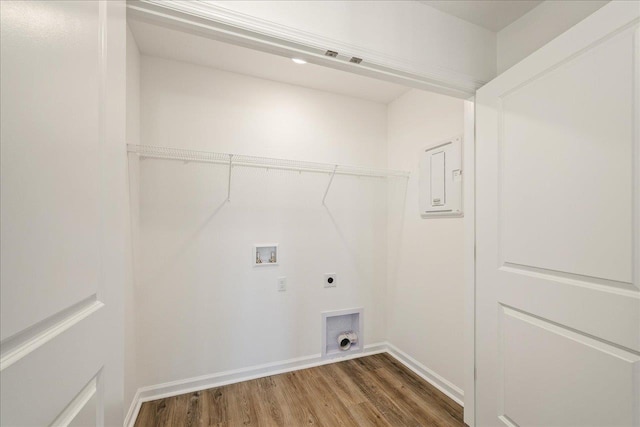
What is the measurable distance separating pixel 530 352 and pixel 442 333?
93 cm

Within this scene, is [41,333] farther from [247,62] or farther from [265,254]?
[247,62]

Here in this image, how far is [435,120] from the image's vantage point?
215 cm

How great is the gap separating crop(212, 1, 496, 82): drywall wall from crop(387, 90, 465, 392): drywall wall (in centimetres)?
44

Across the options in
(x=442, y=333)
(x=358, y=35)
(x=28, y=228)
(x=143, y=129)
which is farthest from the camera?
(x=442, y=333)

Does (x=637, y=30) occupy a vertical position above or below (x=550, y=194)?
above

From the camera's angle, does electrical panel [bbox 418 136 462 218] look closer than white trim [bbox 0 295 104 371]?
No

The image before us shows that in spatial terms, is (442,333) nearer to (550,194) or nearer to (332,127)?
(550,194)

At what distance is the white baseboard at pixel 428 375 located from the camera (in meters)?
1.90

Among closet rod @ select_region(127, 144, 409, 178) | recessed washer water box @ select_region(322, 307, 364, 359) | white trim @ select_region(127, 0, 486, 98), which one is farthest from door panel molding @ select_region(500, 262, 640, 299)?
recessed washer water box @ select_region(322, 307, 364, 359)

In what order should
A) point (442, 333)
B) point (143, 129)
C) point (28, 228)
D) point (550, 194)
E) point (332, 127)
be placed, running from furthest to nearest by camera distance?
point (332, 127) < point (442, 333) < point (143, 129) < point (550, 194) < point (28, 228)

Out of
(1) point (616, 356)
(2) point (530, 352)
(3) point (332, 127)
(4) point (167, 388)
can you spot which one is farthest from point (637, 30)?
(4) point (167, 388)

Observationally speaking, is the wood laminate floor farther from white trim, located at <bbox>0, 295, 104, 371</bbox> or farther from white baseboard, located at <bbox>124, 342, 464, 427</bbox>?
white trim, located at <bbox>0, 295, 104, 371</bbox>

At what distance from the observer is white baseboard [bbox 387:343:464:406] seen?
1900 millimetres

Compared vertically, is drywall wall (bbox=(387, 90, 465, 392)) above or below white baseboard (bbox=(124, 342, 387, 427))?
above
